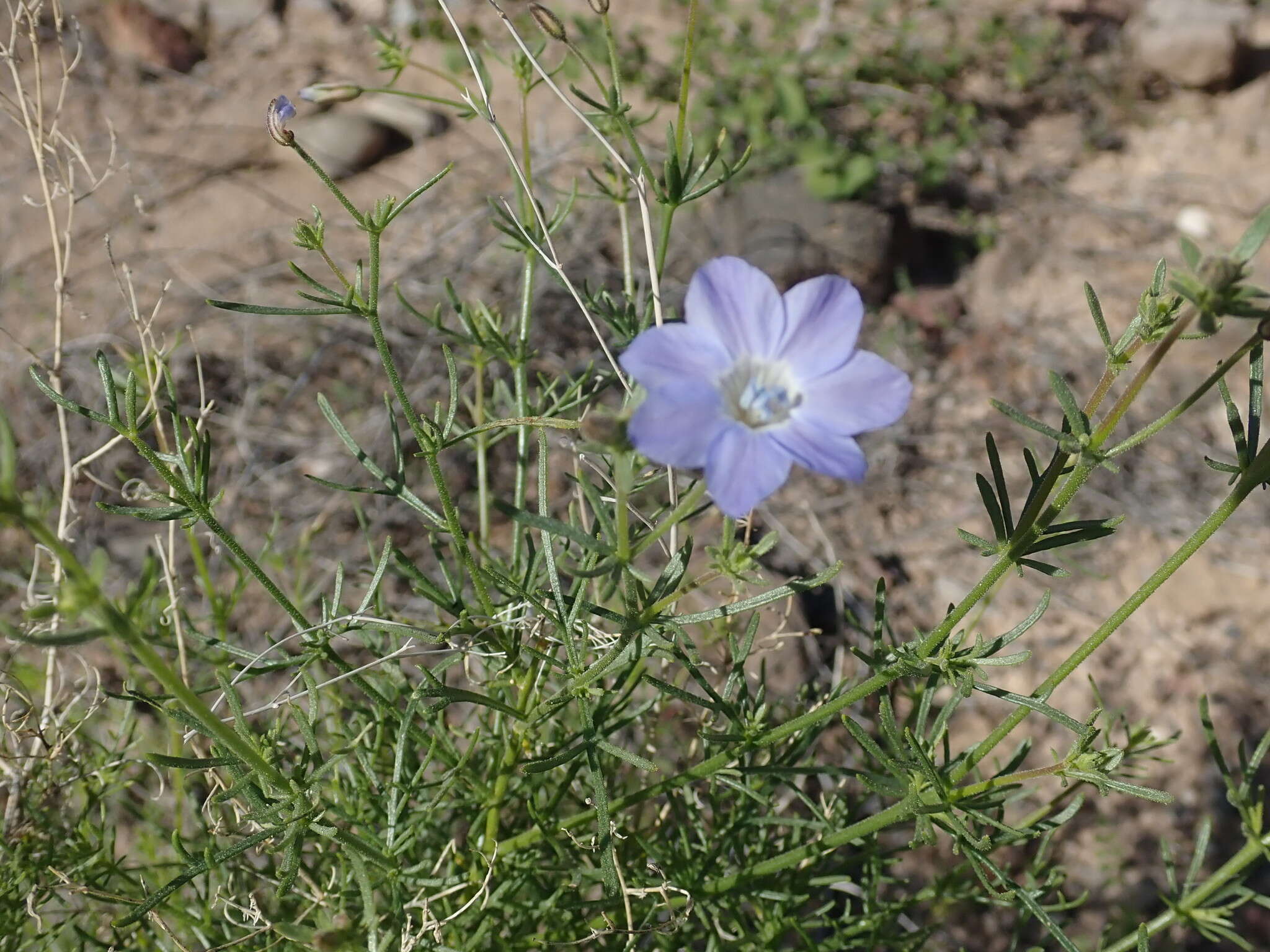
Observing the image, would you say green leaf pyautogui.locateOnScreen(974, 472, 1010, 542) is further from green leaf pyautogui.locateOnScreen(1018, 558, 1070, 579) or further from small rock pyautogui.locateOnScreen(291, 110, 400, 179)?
small rock pyautogui.locateOnScreen(291, 110, 400, 179)

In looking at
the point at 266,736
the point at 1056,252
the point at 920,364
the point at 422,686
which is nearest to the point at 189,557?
the point at 266,736

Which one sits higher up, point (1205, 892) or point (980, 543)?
point (980, 543)

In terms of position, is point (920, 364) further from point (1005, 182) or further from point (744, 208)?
point (1005, 182)

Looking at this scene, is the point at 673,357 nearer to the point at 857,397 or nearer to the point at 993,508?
the point at 857,397

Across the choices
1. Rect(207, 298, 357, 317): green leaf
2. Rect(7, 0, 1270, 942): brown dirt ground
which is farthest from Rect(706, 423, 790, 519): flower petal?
Rect(7, 0, 1270, 942): brown dirt ground

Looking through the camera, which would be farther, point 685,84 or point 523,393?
point 523,393

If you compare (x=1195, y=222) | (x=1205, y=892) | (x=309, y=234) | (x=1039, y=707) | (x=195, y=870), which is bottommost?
(x=1195, y=222)

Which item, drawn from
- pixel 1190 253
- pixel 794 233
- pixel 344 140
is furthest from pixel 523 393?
pixel 344 140
